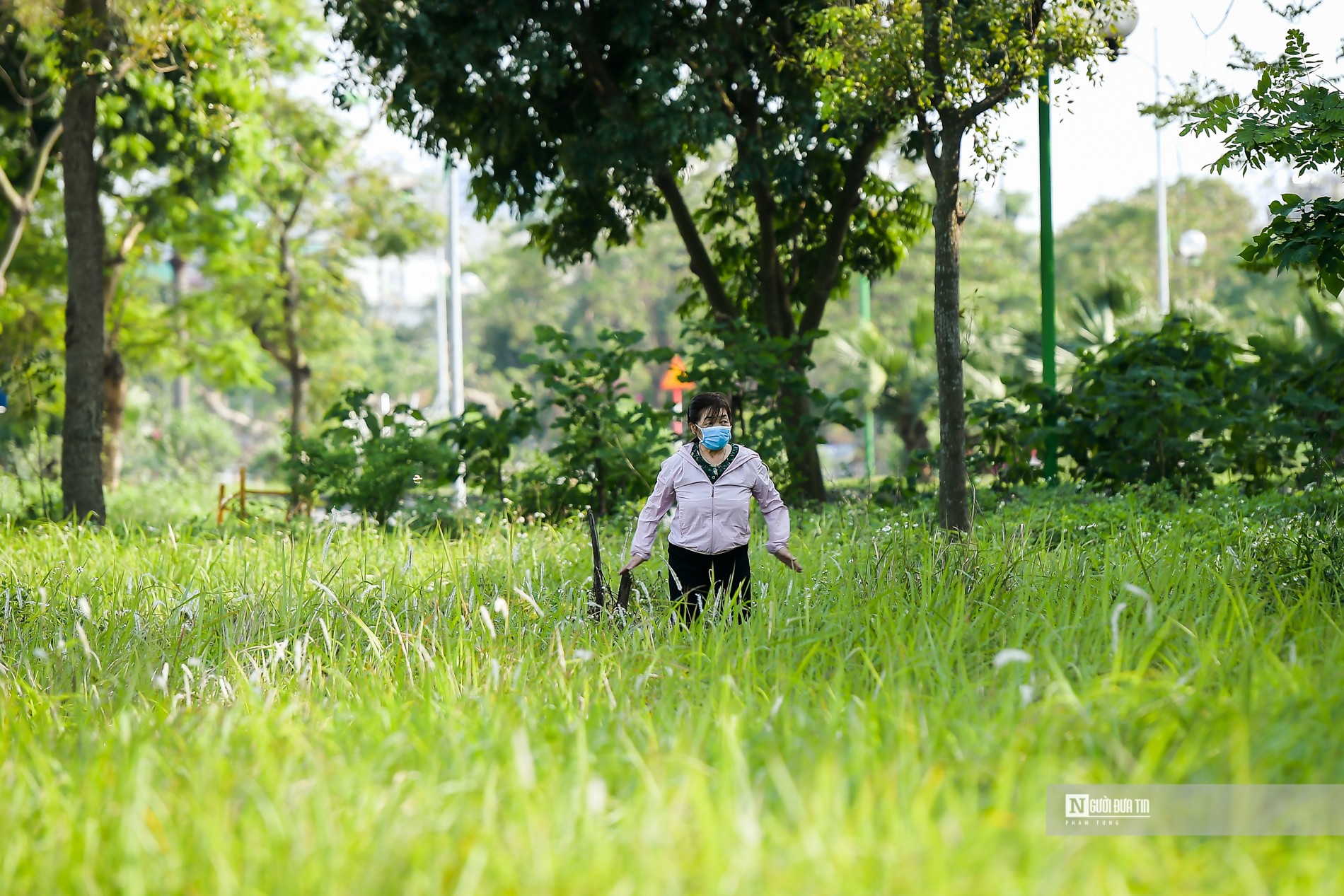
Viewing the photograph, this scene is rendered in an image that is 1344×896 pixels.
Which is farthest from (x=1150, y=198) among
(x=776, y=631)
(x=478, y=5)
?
(x=776, y=631)

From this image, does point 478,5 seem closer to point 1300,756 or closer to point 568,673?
point 568,673

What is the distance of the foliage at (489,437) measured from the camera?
10.7 m

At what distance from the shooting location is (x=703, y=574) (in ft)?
18.2

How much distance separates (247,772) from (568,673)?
1456 millimetres

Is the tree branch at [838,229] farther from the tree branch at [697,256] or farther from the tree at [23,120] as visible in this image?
the tree at [23,120]

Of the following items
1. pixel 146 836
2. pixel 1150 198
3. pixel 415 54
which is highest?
pixel 1150 198

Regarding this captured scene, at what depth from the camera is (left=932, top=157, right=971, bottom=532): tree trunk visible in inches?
295

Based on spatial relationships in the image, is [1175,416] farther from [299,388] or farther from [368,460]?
[299,388]

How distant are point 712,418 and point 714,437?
4.2 inches

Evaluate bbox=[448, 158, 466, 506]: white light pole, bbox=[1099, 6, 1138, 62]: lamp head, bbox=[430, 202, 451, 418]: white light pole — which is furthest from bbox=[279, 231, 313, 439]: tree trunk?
bbox=[1099, 6, 1138, 62]: lamp head

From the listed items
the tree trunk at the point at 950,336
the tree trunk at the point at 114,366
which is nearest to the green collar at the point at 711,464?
the tree trunk at the point at 950,336

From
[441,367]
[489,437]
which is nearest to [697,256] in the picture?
[489,437]

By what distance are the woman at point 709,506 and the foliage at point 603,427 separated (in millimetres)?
4670

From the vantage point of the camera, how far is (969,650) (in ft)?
15.4
